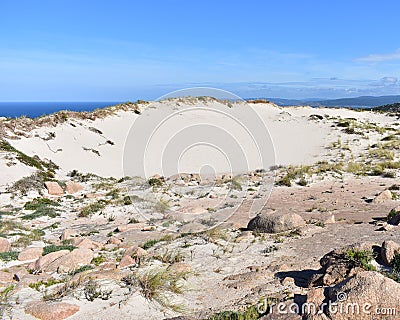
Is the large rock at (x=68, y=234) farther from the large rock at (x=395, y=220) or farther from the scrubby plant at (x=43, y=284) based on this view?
the large rock at (x=395, y=220)

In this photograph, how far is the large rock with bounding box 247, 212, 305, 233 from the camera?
872 centimetres

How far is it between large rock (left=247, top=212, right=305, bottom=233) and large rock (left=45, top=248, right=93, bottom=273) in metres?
3.95

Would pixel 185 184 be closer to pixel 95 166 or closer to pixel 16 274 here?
pixel 95 166

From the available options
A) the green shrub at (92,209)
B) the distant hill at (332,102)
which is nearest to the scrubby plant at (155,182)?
the green shrub at (92,209)

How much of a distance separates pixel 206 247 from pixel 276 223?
1.83 m

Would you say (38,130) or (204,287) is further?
(38,130)

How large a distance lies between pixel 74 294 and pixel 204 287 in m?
2.06

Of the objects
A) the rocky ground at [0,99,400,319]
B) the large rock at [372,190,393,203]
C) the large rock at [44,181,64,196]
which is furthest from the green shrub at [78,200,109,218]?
the large rock at [372,190,393,203]

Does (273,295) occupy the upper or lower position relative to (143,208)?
upper

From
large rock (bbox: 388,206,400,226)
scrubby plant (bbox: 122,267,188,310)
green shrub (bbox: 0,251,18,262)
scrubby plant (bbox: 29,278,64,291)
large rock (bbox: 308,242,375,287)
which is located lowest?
green shrub (bbox: 0,251,18,262)

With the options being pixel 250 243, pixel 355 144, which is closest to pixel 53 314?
pixel 250 243

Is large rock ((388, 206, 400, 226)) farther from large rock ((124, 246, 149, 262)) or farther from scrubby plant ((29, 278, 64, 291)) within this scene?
scrubby plant ((29, 278, 64, 291))

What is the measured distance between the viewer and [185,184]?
1708 centimetres

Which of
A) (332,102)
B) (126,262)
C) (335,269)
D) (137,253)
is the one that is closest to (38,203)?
(137,253)
